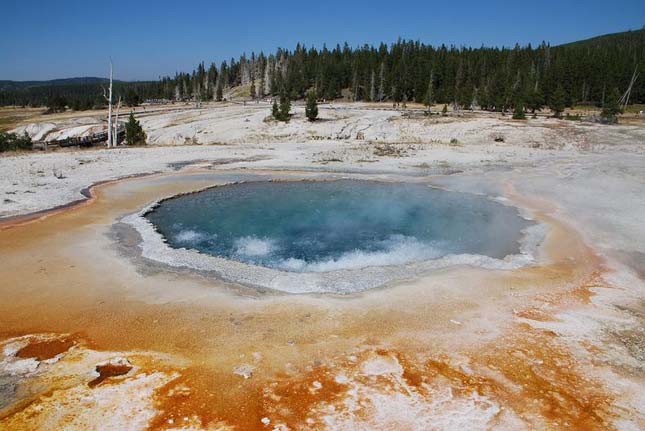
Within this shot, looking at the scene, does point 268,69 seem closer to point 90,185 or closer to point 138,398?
point 90,185

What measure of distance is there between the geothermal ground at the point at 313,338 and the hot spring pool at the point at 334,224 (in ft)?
4.55

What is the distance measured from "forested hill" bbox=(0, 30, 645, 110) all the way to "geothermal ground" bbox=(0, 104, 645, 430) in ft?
141

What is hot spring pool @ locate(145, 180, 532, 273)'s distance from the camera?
13.0 meters

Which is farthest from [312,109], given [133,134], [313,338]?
[313,338]

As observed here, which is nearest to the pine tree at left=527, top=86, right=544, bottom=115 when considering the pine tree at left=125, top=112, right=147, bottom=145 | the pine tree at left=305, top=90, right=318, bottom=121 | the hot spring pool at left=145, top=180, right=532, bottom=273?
the pine tree at left=305, top=90, right=318, bottom=121

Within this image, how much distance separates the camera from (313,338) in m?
8.05

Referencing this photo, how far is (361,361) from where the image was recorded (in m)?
7.38

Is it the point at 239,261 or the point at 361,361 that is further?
the point at 239,261

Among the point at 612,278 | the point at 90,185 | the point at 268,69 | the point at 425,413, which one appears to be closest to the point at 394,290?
the point at 425,413

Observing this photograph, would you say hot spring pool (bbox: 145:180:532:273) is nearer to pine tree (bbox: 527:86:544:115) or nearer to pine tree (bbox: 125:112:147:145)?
pine tree (bbox: 125:112:147:145)

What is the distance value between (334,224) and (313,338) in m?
8.64

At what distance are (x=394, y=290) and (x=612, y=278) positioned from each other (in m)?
5.33

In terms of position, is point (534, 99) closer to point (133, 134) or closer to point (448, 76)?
point (448, 76)

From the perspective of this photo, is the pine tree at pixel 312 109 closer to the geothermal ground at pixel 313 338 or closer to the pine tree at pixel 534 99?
the pine tree at pixel 534 99
